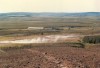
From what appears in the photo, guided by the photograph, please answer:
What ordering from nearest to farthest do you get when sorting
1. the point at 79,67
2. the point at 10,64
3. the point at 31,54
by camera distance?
1. the point at 79,67
2. the point at 10,64
3. the point at 31,54

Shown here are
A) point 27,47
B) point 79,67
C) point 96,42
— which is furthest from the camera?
point 96,42

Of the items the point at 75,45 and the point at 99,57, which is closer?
the point at 99,57

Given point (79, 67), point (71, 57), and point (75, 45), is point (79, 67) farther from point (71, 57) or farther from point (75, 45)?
point (75, 45)

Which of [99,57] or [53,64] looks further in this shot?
[99,57]

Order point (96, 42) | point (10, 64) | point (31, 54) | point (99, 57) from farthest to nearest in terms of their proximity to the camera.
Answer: point (96, 42) < point (31, 54) < point (99, 57) < point (10, 64)

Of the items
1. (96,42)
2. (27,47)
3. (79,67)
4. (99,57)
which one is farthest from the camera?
(96,42)

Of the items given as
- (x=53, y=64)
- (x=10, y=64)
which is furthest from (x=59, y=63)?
(x=10, y=64)

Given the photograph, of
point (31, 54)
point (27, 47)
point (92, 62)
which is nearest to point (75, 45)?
point (27, 47)

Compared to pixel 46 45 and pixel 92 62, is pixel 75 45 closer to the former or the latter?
pixel 46 45
